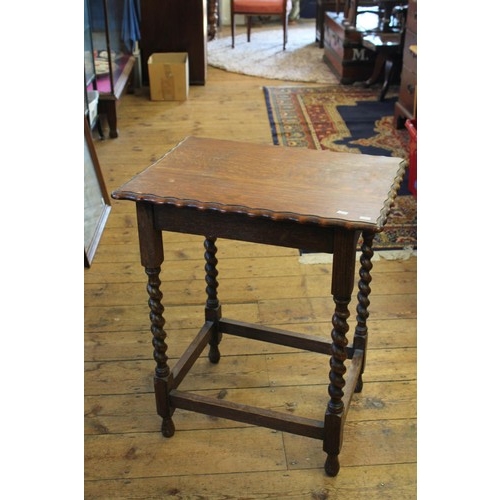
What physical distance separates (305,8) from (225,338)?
6.89 meters

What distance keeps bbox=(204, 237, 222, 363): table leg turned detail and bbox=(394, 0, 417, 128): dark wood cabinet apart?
2.33 meters

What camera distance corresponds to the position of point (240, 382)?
194 centimetres

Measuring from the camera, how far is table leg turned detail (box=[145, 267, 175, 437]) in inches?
63.3

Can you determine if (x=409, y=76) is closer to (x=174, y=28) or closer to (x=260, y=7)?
(x=174, y=28)

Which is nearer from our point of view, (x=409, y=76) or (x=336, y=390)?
(x=336, y=390)

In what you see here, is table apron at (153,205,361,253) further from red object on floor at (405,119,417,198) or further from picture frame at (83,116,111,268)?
red object on floor at (405,119,417,198)

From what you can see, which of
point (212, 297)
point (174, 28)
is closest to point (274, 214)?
point (212, 297)

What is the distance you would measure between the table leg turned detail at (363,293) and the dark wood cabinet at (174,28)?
3666mm

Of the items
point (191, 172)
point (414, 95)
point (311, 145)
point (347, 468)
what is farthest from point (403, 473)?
point (414, 95)

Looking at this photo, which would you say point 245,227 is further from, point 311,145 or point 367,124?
point 367,124

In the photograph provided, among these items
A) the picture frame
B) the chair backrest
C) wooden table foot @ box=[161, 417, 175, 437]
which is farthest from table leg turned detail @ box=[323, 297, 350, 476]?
the chair backrest

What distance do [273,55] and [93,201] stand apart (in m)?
3.90

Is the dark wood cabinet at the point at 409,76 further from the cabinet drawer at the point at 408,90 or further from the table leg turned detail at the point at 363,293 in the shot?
the table leg turned detail at the point at 363,293

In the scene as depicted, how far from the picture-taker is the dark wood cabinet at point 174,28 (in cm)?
490
